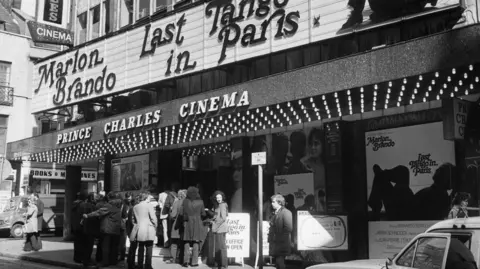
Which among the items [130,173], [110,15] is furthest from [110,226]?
[110,15]

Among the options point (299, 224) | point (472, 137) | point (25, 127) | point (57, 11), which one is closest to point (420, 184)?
point (472, 137)

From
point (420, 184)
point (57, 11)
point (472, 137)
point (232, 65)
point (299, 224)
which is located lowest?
point (299, 224)

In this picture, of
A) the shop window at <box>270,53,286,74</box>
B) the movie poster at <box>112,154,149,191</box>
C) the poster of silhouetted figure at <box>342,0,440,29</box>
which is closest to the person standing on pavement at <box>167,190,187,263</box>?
the shop window at <box>270,53,286,74</box>

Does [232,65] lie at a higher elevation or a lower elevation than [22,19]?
lower

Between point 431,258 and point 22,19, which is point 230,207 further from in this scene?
point 22,19

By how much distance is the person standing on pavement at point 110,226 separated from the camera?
42.3 feet

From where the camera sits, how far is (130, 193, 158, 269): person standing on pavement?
11930 millimetres

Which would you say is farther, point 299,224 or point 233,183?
point 233,183

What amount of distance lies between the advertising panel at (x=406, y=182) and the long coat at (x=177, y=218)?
442 cm

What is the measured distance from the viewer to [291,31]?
42.7 ft

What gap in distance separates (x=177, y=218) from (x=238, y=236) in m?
1.56

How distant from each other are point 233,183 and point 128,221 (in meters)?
3.34

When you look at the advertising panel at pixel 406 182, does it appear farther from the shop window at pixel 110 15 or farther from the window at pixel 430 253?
the shop window at pixel 110 15

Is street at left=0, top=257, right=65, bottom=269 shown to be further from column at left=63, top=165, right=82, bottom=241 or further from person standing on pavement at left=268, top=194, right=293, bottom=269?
column at left=63, top=165, right=82, bottom=241
